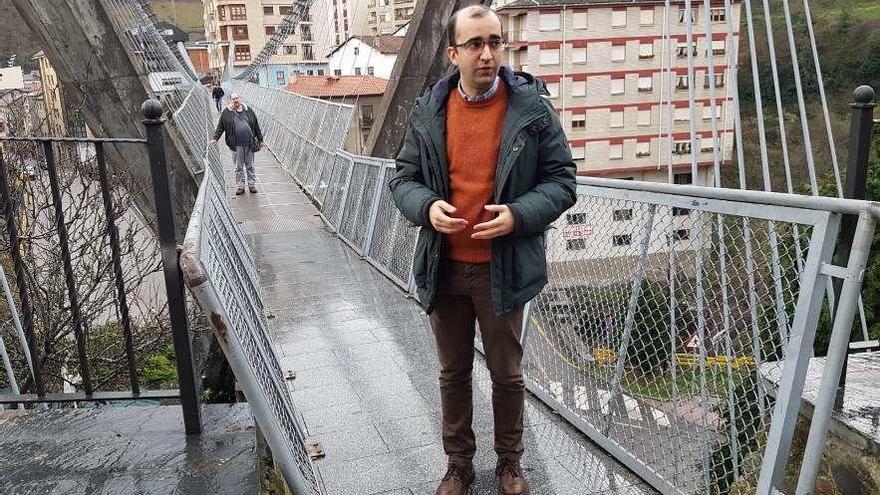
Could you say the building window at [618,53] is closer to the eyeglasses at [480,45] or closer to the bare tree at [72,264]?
the bare tree at [72,264]

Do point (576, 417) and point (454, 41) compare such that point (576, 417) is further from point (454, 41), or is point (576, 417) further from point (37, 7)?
point (37, 7)

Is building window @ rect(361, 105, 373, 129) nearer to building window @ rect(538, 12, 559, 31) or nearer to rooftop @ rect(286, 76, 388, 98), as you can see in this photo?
rooftop @ rect(286, 76, 388, 98)

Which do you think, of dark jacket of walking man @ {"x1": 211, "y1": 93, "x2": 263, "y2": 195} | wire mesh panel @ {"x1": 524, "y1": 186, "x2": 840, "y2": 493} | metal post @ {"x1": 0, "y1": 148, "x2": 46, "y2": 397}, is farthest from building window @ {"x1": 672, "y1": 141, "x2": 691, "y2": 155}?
metal post @ {"x1": 0, "y1": 148, "x2": 46, "y2": 397}

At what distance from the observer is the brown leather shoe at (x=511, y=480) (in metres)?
2.73

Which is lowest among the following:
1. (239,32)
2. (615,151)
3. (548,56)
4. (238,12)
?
(615,151)

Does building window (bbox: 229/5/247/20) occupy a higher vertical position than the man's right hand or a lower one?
higher

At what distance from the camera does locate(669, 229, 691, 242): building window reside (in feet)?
8.66

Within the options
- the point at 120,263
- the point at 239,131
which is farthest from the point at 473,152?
the point at 239,131

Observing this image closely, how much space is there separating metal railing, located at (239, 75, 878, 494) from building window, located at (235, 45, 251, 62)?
291 feet

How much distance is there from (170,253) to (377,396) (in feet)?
5.34

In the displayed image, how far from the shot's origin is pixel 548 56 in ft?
113

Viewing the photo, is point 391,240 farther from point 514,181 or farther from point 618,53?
point 618,53

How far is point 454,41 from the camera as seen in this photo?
2344mm

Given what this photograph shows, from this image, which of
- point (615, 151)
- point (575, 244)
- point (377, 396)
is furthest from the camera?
point (615, 151)
